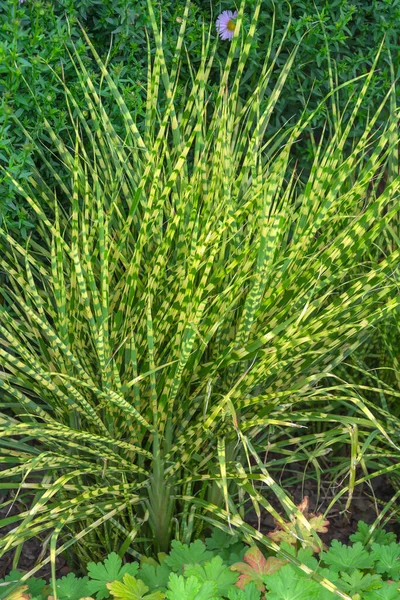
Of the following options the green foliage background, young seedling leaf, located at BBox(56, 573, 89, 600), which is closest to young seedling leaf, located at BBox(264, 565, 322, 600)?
young seedling leaf, located at BBox(56, 573, 89, 600)

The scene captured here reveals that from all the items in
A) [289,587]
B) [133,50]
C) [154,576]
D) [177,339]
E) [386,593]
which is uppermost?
[133,50]

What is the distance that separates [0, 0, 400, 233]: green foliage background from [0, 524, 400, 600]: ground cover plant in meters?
0.89

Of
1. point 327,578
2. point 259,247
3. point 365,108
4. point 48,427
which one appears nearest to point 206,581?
point 327,578

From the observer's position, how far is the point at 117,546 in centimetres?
191

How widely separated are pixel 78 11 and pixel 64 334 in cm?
106

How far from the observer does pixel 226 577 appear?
5.16ft

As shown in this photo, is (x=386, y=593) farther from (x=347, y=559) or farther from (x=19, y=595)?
(x=19, y=595)

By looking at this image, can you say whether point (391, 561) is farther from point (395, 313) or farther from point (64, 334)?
point (64, 334)

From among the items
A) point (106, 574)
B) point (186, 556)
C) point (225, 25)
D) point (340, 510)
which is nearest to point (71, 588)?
point (106, 574)

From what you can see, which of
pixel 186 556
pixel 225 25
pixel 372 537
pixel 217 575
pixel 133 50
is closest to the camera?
pixel 217 575

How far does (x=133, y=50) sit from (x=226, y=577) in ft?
4.73

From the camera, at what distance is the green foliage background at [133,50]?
1.94m

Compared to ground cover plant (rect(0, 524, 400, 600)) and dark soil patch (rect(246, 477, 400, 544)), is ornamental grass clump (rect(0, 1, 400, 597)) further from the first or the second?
dark soil patch (rect(246, 477, 400, 544))

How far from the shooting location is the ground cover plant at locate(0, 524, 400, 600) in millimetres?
1484
